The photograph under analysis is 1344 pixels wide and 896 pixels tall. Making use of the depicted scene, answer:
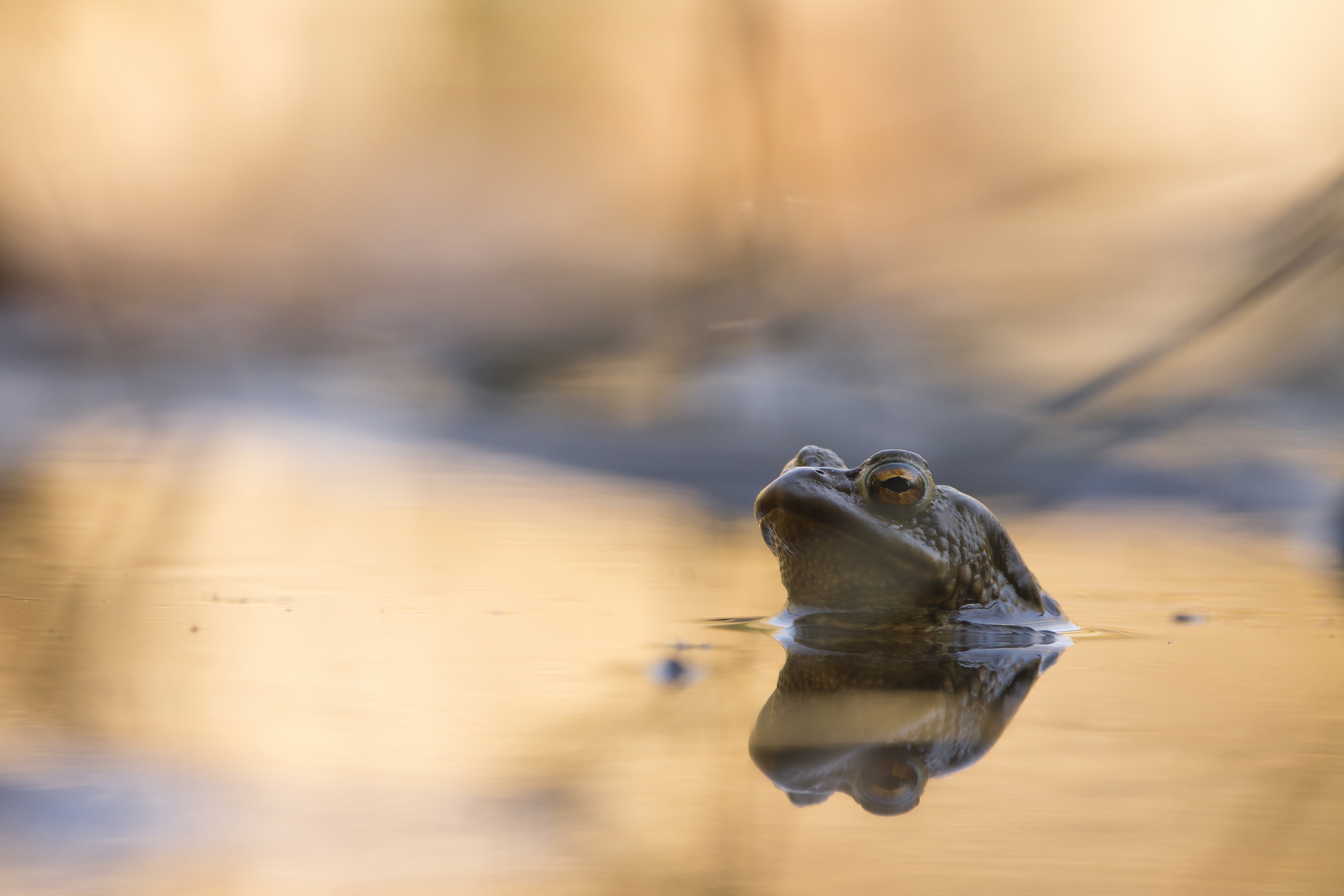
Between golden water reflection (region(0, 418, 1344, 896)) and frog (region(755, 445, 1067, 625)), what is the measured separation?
0.38 feet

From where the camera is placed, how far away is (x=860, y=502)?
6.16ft

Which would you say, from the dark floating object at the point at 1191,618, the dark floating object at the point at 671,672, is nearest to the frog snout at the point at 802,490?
the dark floating object at the point at 671,672

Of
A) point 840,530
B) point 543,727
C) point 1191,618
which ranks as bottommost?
point 543,727

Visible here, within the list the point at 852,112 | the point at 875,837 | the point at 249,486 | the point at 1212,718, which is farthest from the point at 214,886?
the point at 852,112

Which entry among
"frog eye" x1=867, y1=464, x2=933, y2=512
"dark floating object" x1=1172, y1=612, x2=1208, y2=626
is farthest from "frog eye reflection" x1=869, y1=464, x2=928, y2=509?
"dark floating object" x1=1172, y1=612, x2=1208, y2=626

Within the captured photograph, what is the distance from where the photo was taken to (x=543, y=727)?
4.03ft

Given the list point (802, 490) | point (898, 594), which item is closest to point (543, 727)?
point (802, 490)

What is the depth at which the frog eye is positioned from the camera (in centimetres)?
186

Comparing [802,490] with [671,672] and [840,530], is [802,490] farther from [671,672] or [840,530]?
[671,672]

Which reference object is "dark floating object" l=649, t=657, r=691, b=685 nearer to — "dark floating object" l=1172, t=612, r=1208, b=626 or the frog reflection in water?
the frog reflection in water

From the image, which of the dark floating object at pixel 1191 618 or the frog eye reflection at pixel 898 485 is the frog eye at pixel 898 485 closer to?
the frog eye reflection at pixel 898 485

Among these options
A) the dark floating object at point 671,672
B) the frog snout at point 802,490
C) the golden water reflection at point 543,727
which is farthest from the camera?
the frog snout at point 802,490

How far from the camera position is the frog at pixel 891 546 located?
1.86 metres

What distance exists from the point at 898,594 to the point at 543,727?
841 millimetres
